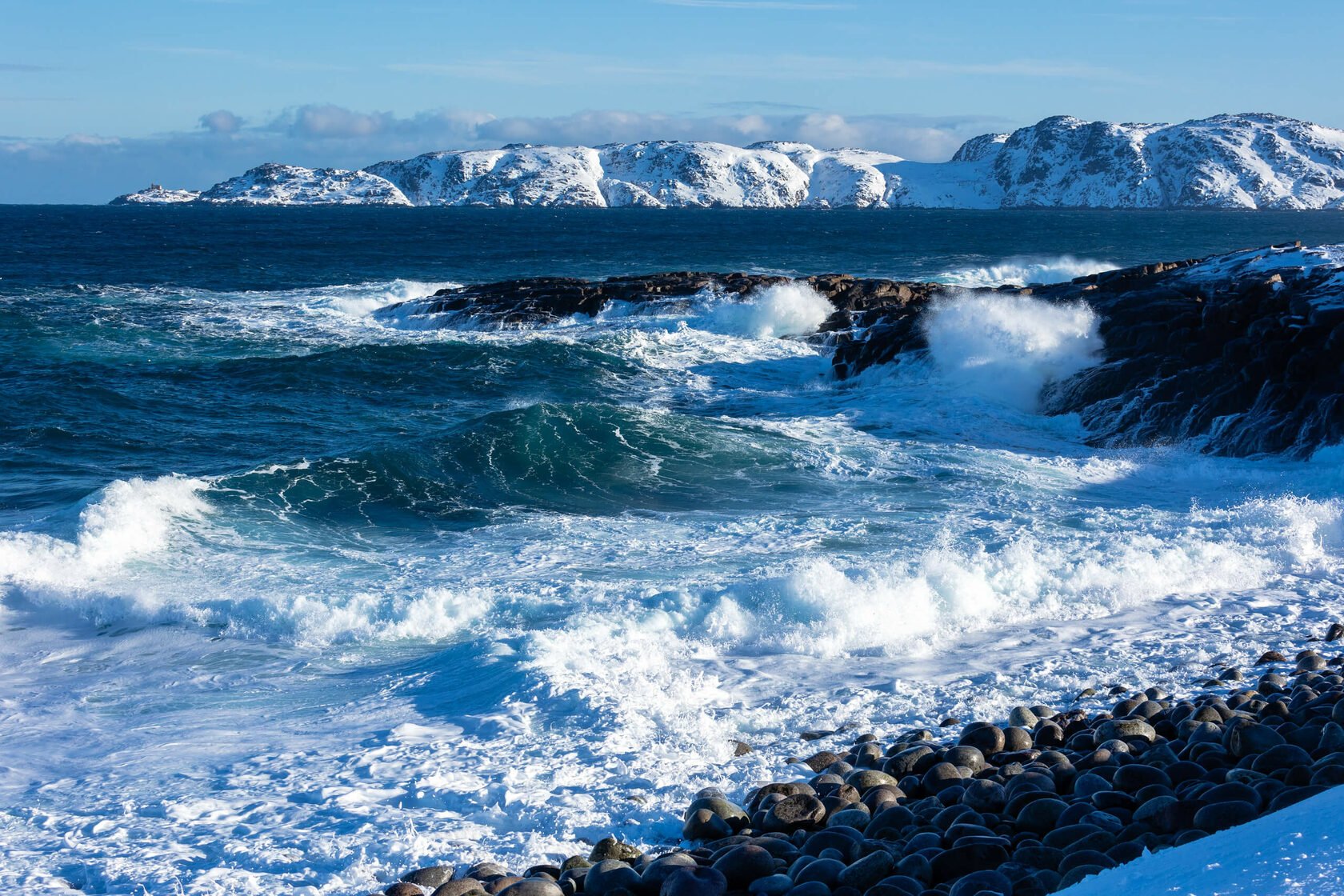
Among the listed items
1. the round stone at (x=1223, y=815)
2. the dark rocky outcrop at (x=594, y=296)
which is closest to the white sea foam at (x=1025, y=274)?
the dark rocky outcrop at (x=594, y=296)

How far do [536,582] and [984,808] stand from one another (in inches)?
235

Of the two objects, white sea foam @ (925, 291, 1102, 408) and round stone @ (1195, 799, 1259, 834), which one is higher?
white sea foam @ (925, 291, 1102, 408)

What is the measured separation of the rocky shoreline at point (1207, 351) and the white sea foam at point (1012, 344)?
31 cm

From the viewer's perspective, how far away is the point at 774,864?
5.05 m

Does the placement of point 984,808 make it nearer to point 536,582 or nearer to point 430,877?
point 430,877

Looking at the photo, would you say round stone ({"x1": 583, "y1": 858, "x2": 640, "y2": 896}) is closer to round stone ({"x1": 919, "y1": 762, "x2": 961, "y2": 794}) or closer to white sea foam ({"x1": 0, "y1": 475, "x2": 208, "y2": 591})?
round stone ({"x1": 919, "y1": 762, "x2": 961, "y2": 794})

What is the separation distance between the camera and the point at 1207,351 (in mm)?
18219

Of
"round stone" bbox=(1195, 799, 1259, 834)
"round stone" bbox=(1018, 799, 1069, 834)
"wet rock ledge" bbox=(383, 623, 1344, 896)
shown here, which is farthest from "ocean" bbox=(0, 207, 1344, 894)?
"round stone" bbox=(1195, 799, 1259, 834)

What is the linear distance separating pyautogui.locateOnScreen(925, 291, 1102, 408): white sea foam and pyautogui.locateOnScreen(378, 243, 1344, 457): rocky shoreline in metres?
0.31

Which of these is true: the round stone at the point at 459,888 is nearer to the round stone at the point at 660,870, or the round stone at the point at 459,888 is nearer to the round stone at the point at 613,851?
the round stone at the point at 613,851

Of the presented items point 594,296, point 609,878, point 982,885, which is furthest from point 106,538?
point 594,296

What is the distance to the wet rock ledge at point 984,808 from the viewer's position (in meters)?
4.83

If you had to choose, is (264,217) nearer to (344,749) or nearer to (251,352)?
(251,352)

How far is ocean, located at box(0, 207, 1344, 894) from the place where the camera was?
21.6ft
